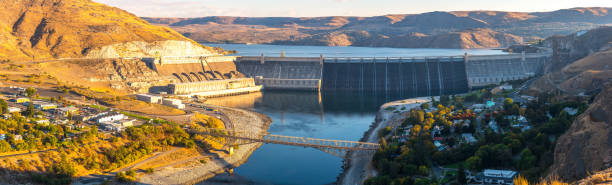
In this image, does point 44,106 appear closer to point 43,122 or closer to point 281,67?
point 43,122

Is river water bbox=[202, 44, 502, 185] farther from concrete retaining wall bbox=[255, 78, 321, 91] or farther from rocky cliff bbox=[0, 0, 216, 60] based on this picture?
rocky cliff bbox=[0, 0, 216, 60]

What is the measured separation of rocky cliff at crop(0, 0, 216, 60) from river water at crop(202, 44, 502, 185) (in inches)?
918

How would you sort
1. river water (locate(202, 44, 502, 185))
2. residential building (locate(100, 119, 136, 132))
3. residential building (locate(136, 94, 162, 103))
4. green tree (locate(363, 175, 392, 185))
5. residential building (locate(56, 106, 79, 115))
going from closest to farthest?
green tree (locate(363, 175, 392, 185)) → river water (locate(202, 44, 502, 185)) → residential building (locate(100, 119, 136, 132)) → residential building (locate(56, 106, 79, 115)) → residential building (locate(136, 94, 162, 103))

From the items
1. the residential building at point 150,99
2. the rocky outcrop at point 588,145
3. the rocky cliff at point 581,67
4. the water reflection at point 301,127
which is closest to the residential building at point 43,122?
the water reflection at point 301,127

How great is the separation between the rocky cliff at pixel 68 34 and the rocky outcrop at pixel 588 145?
7533cm

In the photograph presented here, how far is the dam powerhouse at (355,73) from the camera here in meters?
81.2

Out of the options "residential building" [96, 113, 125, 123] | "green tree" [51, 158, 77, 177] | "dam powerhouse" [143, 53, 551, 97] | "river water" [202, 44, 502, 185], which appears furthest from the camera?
"dam powerhouse" [143, 53, 551, 97]

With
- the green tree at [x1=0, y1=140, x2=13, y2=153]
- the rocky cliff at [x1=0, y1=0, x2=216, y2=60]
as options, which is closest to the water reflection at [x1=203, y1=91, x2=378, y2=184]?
the green tree at [x1=0, y1=140, x2=13, y2=153]

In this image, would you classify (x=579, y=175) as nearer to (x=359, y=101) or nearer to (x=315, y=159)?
(x=315, y=159)

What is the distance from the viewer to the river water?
3675 cm

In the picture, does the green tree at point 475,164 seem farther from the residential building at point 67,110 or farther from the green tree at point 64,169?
the residential building at point 67,110

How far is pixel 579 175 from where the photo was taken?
16.4 m

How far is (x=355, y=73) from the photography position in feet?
281

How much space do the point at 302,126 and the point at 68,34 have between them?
49812 mm
